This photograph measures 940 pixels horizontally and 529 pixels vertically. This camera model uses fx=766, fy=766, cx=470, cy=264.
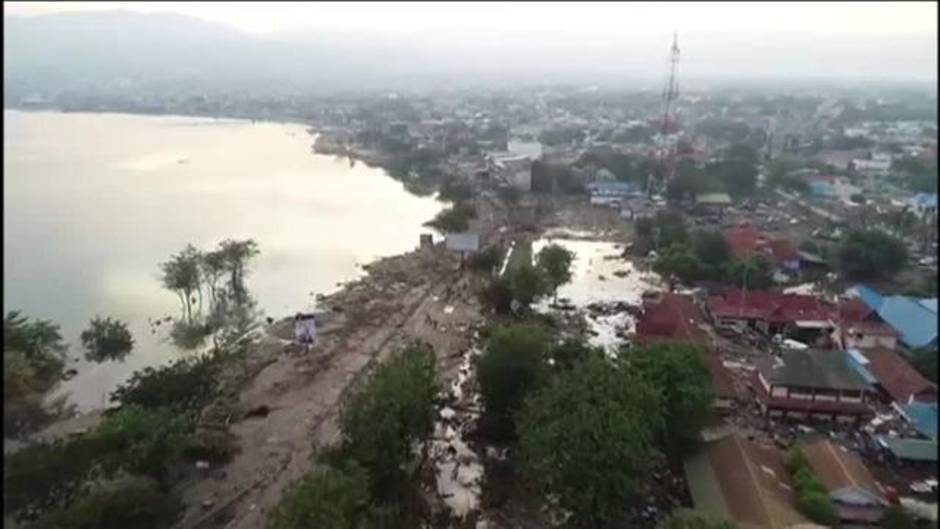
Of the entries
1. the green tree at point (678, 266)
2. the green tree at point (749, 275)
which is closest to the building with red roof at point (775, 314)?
the green tree at point (749, 275)

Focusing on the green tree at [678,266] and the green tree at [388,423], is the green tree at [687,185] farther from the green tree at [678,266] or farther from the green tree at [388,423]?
the green tree at [388,423]

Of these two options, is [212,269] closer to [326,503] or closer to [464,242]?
[464,242]

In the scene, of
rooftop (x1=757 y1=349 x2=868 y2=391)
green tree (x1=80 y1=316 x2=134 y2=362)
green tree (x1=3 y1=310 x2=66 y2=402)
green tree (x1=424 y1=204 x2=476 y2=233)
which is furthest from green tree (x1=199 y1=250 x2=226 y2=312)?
rooftop (x1=757 y1=349 x2=868 y2=391)

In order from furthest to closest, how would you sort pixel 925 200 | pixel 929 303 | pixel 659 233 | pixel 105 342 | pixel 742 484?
pixel 925 200 → pixel 659 233 → pixel 929 303 → pixel 105 342 → pixel 742 484

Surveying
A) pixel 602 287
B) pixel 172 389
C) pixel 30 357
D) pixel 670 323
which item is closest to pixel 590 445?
pixel 172 389

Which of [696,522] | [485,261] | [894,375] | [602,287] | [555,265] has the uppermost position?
[696,522]

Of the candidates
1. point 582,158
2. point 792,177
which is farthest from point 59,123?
point 792,177
